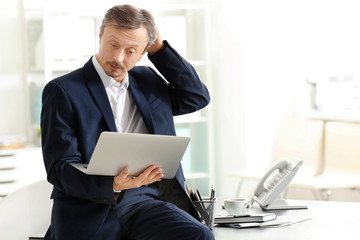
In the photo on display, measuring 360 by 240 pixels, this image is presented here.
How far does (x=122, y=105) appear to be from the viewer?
208cm

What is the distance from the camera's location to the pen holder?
6.52ft

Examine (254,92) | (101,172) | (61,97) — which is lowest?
(254,92)

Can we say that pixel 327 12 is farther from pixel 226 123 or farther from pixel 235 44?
pixel 226 123

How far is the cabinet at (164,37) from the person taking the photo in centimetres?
466

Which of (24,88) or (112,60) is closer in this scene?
(112,60)

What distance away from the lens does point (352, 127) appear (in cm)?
446

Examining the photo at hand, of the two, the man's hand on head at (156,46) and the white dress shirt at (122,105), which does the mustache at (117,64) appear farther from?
the man's hand on head at (156,46)

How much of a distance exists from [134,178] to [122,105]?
0.37 m

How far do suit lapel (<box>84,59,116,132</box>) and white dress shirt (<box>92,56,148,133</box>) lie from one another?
3 centimetres

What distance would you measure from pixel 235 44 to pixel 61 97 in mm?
3111

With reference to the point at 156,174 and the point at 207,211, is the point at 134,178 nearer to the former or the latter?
the point at 156,174

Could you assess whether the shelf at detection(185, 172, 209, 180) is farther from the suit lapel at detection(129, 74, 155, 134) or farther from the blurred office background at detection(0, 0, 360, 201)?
the suit lapel at detection(129, 74, 155, 134)

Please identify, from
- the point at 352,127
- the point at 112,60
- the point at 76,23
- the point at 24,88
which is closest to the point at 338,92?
the point at 352,127

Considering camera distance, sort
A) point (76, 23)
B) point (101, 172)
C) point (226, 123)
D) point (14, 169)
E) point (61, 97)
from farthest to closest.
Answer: point (226, 123) → point (76, 23) → point (14, 169) → point (61, 97) → point (101, 172)
